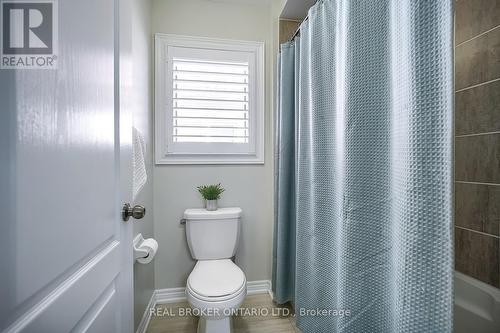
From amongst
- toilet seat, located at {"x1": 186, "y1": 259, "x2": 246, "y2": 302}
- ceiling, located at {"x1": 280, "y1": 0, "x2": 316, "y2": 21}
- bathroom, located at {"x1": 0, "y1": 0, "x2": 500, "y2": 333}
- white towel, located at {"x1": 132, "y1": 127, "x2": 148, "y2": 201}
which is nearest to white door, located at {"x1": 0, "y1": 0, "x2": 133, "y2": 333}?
bathroom, located at {"x1": 0, "y1": 0, "x2": 500, "y2": 333}

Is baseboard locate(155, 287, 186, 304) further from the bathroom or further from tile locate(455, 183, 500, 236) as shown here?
tile locate(455, 183, 500, 236)

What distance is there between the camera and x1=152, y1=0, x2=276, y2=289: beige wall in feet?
6.10

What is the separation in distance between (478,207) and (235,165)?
5.06ft

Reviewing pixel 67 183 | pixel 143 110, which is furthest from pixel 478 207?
pixel 143 110

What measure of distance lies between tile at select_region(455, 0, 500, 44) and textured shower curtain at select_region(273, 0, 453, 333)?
82 cm

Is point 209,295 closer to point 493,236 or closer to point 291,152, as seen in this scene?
point 291,152

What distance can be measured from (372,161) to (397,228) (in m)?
0.23

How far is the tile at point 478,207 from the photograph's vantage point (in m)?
1.13

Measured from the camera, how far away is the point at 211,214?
1.74m

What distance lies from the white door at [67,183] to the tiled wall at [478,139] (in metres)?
1.68

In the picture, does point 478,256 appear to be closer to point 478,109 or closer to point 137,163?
point 478,109

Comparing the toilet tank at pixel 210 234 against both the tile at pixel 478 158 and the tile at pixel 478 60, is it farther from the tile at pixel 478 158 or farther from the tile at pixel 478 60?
the tile at pixel 478 60

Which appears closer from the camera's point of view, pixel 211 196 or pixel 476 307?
pixel 476 307

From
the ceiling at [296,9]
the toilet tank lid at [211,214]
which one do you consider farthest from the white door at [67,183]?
the ceiling at [296,9]
